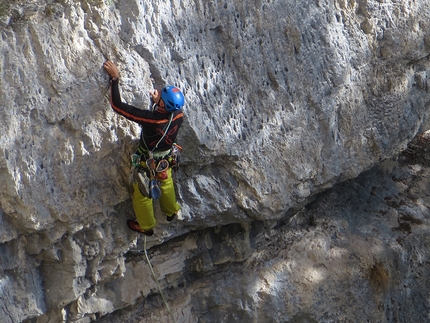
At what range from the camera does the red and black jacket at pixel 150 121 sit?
476 centimetres

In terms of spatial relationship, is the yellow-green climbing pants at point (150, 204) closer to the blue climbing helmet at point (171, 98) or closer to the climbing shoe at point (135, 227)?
the climbing shoe at point (135, 227)

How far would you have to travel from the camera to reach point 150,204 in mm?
5332

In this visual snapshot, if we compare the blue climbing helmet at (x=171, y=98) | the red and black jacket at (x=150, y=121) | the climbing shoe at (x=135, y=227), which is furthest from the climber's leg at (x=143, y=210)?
the blue climbing helmet at (x=171, y=98)

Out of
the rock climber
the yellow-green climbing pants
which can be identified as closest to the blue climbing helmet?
the rock climber

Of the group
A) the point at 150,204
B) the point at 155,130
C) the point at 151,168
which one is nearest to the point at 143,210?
the point at 150,204

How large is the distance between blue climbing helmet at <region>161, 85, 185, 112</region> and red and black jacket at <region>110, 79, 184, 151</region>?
10 centimetres

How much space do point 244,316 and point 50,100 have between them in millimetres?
3595

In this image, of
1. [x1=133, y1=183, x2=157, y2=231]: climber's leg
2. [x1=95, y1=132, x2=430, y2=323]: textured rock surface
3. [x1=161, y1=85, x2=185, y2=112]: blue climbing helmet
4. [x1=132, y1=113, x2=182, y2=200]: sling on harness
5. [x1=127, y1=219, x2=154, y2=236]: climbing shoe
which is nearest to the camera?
[x1=161, y1=85, x2=185, y2=112]: blue climbing helmet

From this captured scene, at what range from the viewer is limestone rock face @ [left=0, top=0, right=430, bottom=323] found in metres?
4.75

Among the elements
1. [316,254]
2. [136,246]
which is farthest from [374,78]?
[136,246]

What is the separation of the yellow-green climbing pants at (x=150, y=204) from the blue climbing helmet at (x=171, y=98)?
28.6 inches

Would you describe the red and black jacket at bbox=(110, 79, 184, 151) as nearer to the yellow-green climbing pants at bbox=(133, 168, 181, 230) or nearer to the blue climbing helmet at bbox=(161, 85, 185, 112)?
the blue climbing helmet at bbox=(161, 85, 185, 112)

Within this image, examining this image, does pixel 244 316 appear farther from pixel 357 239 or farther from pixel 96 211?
pixel 96 211

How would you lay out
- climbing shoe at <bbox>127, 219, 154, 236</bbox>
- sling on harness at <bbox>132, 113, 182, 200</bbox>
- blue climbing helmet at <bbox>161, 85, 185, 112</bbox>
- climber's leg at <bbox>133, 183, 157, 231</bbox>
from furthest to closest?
1. climbing shoe at <bbox>127, 219, 154, 236</bbox>
2. climber's leg at <bbox>133, 183, 157, 231</bbox>
3. sling on harness at <bbox>132, 113, 182, 200</bbox>
4. blue climbing helmet at <bbox>161, 85, 185, 112</bbox>
